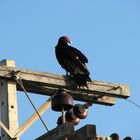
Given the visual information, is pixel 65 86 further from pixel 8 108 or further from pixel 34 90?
pixel 8 108

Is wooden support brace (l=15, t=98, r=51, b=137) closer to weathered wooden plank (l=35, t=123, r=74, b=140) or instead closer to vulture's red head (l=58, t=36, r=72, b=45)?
weathered wooden plank (l=35, t=123, r=74, b=140)

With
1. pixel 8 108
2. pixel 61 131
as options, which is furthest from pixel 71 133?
pixel 8 108

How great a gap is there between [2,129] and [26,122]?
0.34 m

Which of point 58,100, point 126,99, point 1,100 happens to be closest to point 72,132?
point 58,100

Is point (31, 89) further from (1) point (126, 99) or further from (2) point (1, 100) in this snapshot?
(1) point (126, 99)

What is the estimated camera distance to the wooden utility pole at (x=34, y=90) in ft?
41.9

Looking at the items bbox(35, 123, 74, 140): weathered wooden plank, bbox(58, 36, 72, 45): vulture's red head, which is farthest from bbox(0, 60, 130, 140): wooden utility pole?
bbox(58, 36, 72, 45): vulture's red head

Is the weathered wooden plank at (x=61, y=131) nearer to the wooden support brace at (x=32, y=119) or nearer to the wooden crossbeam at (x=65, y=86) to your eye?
the wooden support brace at (x=32, y=119)

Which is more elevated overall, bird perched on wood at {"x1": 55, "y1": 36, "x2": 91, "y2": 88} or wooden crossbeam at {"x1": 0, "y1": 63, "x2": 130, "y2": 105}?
bird perched on wood at {"x1": 55, "y1": 36, "x2": 91, "y2": 88}

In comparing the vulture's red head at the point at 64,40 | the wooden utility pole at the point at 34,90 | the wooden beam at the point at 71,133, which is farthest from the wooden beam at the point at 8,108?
the vulture's red head at the point at 64,40

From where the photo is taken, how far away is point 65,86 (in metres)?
13.5

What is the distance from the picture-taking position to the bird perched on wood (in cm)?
1362

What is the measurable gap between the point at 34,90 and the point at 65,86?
1.28ft

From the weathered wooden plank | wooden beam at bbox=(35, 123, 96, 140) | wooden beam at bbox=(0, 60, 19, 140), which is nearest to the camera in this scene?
wooden beam at bbox=(35, 123, 96, 140)
